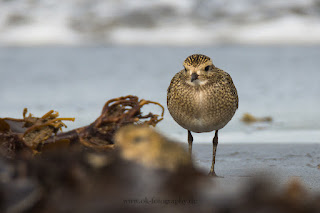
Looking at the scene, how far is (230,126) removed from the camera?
6.52m

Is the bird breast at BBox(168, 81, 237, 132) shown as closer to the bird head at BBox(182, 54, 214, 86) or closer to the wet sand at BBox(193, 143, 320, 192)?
the bird head at BBox(182, 54, 214, 86)

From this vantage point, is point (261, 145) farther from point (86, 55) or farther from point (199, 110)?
point (86, 55)

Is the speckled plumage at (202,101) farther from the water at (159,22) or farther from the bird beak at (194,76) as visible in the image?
the water at (159,22)

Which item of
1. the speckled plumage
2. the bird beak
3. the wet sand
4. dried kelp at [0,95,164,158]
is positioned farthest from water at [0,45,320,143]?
dried kelp at [0,95,164,158]

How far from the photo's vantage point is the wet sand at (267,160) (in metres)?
3.93

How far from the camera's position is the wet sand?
12.9ft

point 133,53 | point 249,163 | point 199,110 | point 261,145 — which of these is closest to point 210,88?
point 199,110

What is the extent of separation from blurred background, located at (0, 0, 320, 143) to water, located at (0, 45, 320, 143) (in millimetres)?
18

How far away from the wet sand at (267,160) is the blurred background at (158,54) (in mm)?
373

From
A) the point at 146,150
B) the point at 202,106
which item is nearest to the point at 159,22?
the point at 202,106

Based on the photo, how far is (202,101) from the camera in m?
3.99

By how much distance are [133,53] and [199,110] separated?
10739 mm

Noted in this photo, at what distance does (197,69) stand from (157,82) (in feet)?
18.4

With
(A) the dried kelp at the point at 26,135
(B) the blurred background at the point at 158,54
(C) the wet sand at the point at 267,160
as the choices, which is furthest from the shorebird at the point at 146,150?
(B) the blurred background at the point at 158,54
